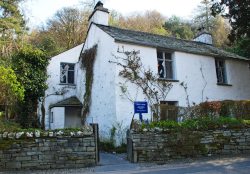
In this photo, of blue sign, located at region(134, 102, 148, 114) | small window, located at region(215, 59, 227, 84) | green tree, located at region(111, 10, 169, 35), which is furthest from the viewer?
green tree, located at region(111, 10, 169, 35)

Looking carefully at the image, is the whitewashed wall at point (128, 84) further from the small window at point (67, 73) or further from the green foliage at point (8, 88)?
the green foliage at point (8, 88)

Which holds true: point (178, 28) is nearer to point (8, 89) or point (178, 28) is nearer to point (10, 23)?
point (10, 23)

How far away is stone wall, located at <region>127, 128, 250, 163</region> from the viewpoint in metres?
10.8

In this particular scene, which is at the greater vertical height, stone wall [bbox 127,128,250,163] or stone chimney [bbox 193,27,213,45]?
stone chimney [bbox 193,27,213,45]

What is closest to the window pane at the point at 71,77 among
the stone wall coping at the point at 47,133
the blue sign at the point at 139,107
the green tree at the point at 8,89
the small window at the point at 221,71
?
the green tree at the point at 8,89

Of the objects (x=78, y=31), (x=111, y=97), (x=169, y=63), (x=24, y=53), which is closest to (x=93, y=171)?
(x=111, y=97)

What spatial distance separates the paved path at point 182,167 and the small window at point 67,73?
13.6m

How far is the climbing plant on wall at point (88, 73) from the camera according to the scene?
63.3 feet

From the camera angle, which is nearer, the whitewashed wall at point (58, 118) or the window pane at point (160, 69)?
the window pane at point (160, 69)

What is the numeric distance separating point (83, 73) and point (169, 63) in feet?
22.5

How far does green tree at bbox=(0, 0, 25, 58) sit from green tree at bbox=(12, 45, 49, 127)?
5300 mm

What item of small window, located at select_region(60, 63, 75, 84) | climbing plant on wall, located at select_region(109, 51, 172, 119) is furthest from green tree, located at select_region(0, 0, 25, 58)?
climbing plant on wall, located at select_region(109, 51, 172, 119)

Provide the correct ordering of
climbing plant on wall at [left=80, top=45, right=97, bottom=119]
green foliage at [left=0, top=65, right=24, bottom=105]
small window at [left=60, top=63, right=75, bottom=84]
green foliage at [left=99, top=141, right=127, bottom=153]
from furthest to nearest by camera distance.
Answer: small window at [left=60, top=63, right=75, bottom=84]
climbing plant on wall at [left=80, top=45, right=97, bottom=119]
green foliage at [left=99, top=141, right=127, bottom=153]
green foliage at [left=0, top=65, right=24, bottom=105]

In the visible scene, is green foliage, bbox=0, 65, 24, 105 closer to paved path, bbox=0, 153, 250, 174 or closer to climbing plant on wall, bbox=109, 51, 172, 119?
climbing plant on wall, bbox=109, 51, 172, 119
